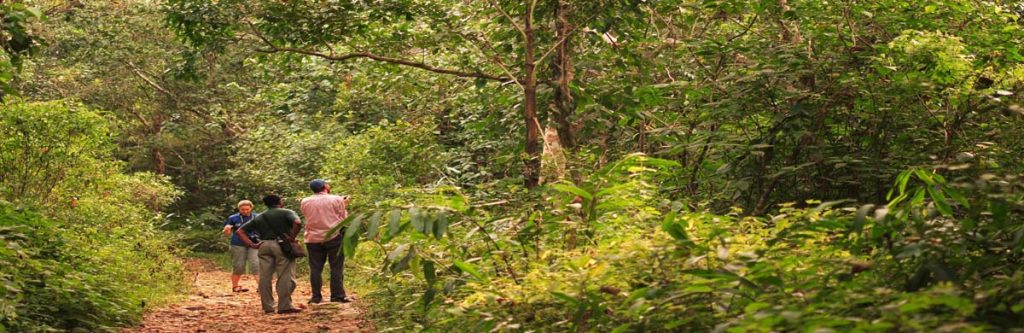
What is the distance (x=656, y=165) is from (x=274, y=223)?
18.5 ft

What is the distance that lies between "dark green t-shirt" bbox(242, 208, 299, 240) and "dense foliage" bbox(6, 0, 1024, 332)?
3.48 ft

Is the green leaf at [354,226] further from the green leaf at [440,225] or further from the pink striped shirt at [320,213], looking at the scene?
the pink striped shirt at [320,213]

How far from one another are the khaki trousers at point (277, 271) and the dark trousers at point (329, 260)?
0.29m

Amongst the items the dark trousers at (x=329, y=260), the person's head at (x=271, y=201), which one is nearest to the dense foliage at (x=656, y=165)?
the dark trousers at (x=329, y=260)

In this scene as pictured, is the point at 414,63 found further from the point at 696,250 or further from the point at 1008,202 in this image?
the point at 1008,202

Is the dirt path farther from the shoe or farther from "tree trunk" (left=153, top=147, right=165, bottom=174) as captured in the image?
"tree trunk" (left=153, top=147, right=165, bottom=174)

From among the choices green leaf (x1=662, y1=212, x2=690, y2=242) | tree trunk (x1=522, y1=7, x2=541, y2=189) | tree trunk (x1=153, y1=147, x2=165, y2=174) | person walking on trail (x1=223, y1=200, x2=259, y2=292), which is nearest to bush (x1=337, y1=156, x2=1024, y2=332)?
green leaf (x1=662, y1=212, x2=690, y2=242)

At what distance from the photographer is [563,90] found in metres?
10.8

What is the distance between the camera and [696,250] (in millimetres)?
5000

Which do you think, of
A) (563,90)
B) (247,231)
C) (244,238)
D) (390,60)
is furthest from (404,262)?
(244,238)

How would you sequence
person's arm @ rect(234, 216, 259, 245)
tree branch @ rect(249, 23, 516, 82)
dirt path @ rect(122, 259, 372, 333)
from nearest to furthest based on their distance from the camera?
dirt path @ rect(122, 259, 372, 333) → tree branch @ rect(249, 23, 516, 82) → person's arm @ rect(234, 216, 259, 245)

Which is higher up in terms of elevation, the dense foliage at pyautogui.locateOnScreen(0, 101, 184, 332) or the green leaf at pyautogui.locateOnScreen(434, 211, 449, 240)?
the green leaf at pyautogui.locateOnScreen(434, 211, 449, 240)

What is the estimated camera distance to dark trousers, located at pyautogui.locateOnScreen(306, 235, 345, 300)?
491 inches

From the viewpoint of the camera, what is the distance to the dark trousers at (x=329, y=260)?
12.5 metres
